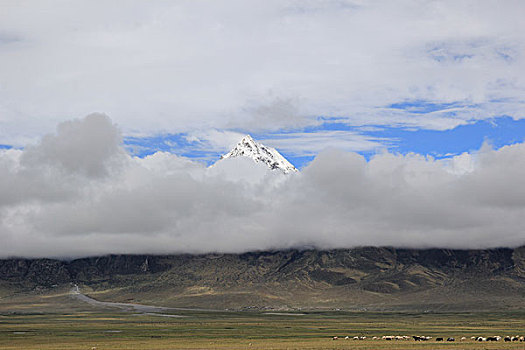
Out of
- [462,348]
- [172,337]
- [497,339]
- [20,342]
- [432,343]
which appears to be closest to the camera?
[462,348]

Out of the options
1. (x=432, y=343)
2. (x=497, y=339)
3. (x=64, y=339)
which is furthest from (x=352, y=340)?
(x=64, y=339)

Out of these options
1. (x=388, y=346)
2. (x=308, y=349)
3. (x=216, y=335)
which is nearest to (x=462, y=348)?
(x=388, y=346)

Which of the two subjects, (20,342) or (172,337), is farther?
(172,337)

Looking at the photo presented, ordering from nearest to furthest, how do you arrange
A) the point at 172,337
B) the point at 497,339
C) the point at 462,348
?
1. the point at 462,348
2. the point at 497,339
3. the point at 172,337

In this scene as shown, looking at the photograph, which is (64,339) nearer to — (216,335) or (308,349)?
(216,335)

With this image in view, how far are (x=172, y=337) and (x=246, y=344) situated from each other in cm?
3786

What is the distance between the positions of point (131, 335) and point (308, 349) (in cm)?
7561

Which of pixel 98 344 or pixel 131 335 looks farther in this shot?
pixel 131 335

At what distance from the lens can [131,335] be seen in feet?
624

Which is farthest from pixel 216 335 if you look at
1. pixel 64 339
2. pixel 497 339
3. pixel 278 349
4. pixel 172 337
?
pixel 497 339

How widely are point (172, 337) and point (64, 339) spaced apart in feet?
90.9

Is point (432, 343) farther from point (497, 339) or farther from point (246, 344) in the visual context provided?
point (246, 344)

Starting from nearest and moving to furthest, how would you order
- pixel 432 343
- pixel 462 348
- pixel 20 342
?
pixel 462 348
pixel 432 343
pixel 20 342

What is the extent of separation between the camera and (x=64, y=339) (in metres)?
178
